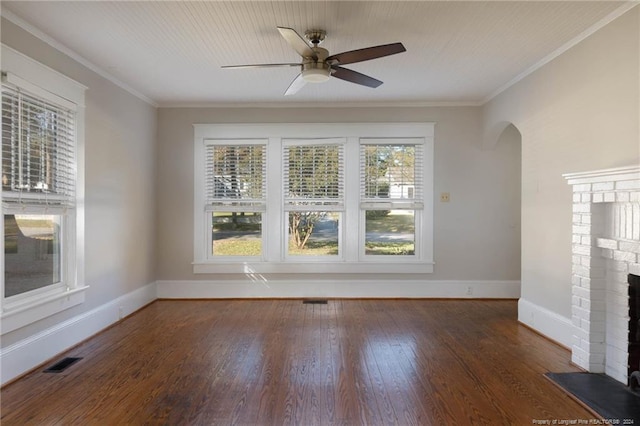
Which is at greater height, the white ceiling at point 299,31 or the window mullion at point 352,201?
the white ceiling at point 299,31

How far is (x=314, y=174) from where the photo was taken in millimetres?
5238

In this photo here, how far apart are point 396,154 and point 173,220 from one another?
3398 mm

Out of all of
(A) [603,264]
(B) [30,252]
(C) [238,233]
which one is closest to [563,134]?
(A) [603,264]

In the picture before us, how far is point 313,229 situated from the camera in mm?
5289

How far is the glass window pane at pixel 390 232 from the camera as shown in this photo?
5281 mm

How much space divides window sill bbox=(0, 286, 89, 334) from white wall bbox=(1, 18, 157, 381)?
7cm

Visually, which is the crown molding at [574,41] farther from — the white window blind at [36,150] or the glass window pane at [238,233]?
the white window blind at [36,150]

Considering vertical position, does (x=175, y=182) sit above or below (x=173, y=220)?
above

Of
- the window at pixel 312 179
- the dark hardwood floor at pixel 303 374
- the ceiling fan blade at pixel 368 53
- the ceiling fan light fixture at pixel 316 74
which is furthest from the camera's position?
the window at pixel 312 179

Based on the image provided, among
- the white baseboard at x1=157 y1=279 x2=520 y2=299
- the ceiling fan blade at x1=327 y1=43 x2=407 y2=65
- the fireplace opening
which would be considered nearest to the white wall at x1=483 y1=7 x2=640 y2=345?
the fireplace opening

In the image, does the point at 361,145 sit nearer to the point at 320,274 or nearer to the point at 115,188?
the point at 320,274

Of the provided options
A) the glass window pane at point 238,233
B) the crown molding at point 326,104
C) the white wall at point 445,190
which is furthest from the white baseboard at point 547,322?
the glass window pane at point 238,233

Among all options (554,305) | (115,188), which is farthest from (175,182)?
(554,305)

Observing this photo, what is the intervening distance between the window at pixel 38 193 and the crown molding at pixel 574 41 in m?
4.63
